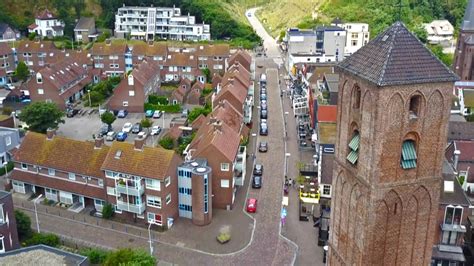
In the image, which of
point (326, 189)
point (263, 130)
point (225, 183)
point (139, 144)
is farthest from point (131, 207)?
point (263, 130)

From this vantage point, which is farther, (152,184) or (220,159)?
(220,159)

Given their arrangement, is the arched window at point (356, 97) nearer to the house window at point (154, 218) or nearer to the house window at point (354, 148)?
the house window at point (354, 148)

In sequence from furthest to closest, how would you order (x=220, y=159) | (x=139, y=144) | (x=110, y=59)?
(x=110, y=59) < (x=220, y=159) < (x=139, y=144)

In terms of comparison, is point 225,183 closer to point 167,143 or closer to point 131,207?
point 131,207

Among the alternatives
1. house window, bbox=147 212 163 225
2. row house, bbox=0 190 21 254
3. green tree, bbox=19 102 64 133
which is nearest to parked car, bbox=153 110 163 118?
green tree, bbox=19 102 64 133

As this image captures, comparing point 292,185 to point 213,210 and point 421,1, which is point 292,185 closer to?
point 213,210

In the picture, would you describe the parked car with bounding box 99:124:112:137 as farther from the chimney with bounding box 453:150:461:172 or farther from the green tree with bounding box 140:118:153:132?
the chimney with bounding box 453:150:461:172
